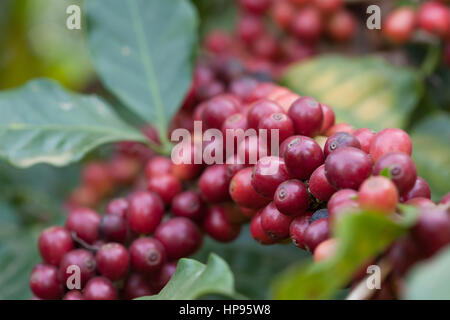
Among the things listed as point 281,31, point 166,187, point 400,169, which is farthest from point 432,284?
point 281,31

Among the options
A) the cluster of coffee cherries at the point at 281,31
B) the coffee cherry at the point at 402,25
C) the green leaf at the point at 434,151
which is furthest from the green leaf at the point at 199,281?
the coffee cherry at the point at 402,25

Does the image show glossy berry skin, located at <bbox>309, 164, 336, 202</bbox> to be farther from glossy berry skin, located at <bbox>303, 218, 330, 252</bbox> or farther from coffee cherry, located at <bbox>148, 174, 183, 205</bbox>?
coffee cherry, located at <bbox>148, 174, 183, 205</bbox>

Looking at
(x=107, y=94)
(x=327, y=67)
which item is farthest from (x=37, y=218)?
(x=327, y=67)

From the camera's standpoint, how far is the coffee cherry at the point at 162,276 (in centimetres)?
101

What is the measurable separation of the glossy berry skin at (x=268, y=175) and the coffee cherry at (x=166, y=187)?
11.1 inches

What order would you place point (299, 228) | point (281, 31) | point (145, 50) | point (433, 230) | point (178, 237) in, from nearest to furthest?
point (433, 230)
point (299, 228)
point (178, 237)
point (145, 50)
point (281, 31)

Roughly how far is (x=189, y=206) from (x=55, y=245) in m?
0.26

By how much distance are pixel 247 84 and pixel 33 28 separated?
1.53m

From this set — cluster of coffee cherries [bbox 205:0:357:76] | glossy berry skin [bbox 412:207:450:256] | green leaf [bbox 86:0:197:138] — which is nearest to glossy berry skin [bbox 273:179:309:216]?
glossy berry skin [bbox 412:207:450:256]

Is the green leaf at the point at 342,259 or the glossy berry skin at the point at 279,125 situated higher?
the glossy berry skin at the point at 279,125

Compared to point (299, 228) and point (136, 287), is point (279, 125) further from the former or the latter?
point (136, 287)

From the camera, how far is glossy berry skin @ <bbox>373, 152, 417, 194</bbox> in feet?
2.36

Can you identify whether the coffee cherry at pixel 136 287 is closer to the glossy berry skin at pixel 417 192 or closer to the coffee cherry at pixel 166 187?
the coffee cherry at pixel 166 187

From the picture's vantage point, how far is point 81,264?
97 centimetres
